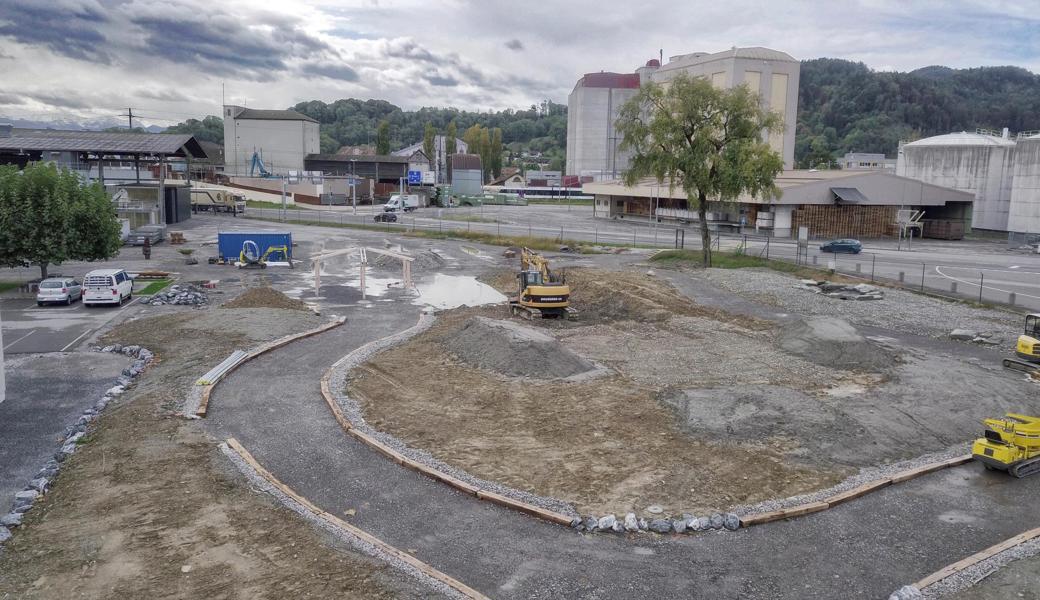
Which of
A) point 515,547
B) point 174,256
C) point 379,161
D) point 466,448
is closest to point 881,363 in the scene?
point 466,448

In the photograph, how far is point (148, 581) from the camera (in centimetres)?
1162

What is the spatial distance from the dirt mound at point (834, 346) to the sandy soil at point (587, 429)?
89.4 inches

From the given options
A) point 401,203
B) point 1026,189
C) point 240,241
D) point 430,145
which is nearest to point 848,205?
point 1026,189

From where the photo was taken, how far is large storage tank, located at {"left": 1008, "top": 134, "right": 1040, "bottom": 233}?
6938 cm

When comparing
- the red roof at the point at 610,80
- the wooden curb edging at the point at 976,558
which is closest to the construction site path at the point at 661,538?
the wooden curb edging at the point at 976,558

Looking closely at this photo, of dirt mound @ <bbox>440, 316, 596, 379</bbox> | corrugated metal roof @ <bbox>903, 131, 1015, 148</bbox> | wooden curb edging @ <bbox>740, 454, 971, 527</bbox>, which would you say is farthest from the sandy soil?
corrugated metal roof @ <bbox>903, 131, 1015, 148</bbox>

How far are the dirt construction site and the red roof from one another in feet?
510

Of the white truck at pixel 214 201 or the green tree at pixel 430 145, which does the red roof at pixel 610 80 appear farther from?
the white truck at pixel 214 201

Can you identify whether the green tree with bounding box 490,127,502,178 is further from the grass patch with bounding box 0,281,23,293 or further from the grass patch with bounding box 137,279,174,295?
the grass patch with bounding box 0,281,23,293

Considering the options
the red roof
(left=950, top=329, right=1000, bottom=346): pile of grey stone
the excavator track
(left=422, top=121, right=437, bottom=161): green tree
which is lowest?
the excavator track

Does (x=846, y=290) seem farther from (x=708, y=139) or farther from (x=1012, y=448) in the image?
(x=1012, y=448)

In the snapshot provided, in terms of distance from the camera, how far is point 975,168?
269ft

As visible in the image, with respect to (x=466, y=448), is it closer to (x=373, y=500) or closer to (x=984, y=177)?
(x=373, y=500)

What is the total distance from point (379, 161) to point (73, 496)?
124 m
